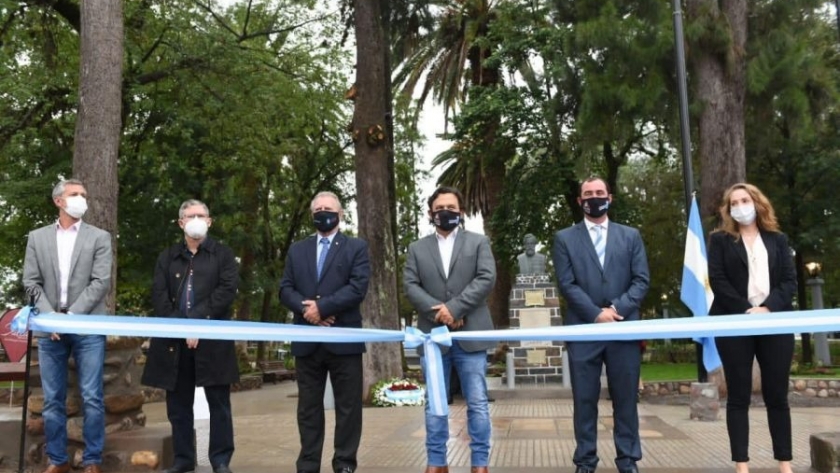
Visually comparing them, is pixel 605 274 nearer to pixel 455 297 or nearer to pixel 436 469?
pixel 455 297

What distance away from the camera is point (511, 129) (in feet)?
72.3

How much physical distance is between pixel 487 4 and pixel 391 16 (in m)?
10.6

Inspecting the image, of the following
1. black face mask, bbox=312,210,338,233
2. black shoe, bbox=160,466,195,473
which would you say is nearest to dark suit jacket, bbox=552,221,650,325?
black face mask, bbox=312,210,338,233

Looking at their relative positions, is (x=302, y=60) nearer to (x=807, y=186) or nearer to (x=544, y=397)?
(x=544, y=397)

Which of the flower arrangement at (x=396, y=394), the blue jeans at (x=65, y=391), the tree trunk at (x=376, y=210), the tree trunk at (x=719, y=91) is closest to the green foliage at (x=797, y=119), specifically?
the tree trunk at (x=719, y=91)

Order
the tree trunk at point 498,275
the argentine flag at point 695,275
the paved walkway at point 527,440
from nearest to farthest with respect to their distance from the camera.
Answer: the paved walkway at point 527,440 → the argentine flag at point 695,275 → the tree trunk at point 498,275

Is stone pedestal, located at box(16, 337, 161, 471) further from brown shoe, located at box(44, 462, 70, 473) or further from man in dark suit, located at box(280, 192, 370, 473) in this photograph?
man in dark suit, located at box(280, 192, 370, 473)

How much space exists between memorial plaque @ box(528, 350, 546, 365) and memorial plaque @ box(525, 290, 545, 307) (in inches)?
37.6

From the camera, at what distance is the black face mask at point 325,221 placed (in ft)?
18.7

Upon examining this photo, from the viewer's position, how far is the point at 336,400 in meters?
5.58

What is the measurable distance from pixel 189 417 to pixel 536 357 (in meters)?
11.0

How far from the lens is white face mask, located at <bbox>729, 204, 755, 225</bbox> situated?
5.24 metres

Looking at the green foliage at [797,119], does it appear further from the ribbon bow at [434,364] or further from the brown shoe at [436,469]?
the brown shoe at [436,469]

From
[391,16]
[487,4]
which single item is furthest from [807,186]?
[391,16]
